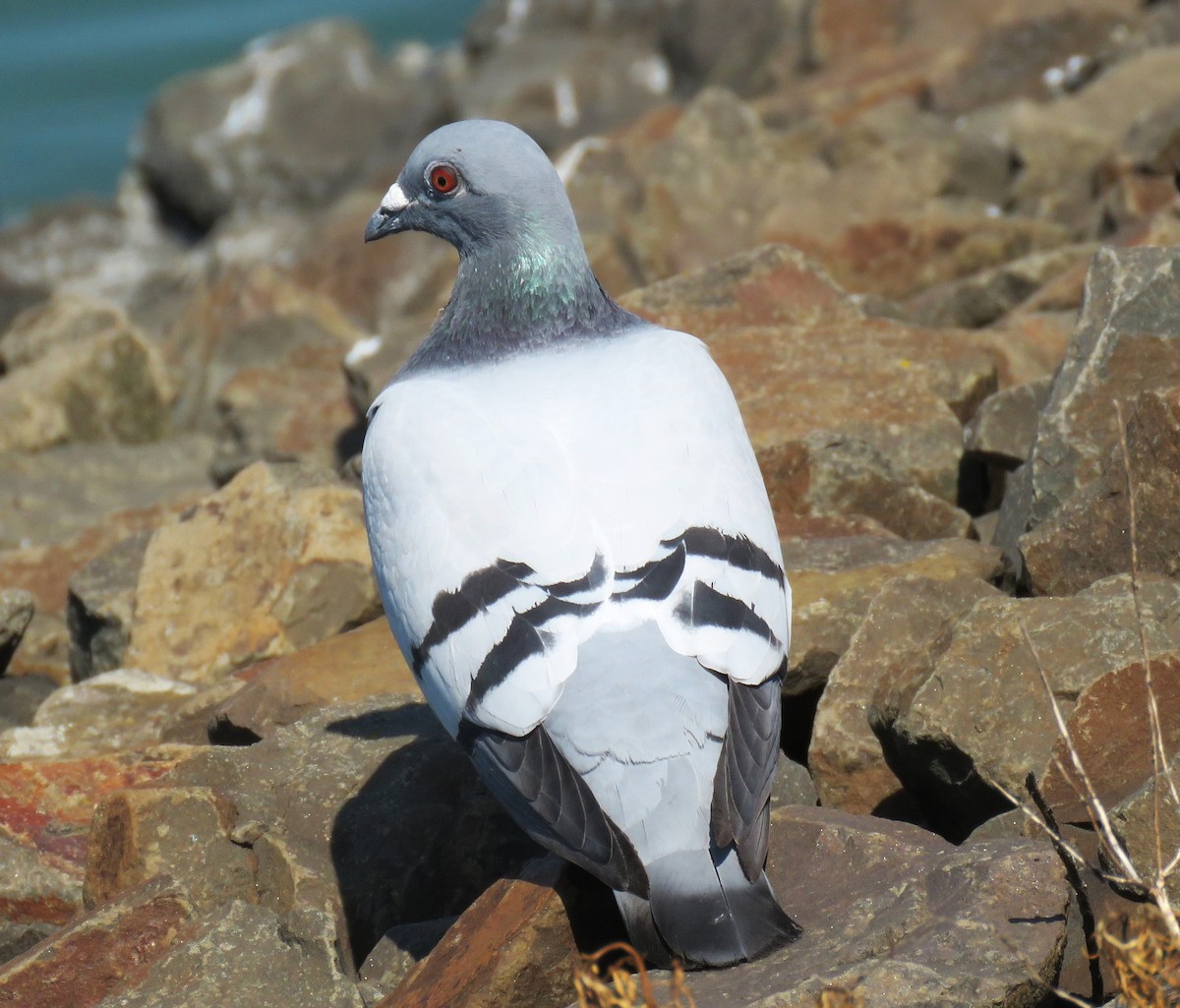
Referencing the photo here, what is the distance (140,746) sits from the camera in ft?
18.7

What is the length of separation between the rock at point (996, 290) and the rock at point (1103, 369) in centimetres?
254

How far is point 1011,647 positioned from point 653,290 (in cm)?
348

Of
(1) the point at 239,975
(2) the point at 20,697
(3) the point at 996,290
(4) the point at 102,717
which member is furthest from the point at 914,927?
(3) the point at 996,290

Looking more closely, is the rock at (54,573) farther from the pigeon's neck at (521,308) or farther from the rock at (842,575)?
the rock at (842,575)

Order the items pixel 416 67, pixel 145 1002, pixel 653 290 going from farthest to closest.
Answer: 1. pixel 416 67
2. pixel 653 290
3. pixel 145 1002

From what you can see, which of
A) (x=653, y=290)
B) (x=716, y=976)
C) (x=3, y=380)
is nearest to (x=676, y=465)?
(x=716, y=976)

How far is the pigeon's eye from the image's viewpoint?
499 cm

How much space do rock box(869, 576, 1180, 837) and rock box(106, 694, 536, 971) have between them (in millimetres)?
1161

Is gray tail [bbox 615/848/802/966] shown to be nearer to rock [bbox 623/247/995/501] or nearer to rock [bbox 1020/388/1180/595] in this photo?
rock [bbox 1020/388/1180/595]

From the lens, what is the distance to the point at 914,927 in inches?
137

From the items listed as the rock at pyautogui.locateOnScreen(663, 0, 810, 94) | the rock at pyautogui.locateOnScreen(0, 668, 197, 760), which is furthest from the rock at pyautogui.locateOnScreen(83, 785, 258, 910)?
the rock at pyautogui.locateOnScreen(663, 0, 810, 94)

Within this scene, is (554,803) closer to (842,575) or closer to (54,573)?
(842,575)

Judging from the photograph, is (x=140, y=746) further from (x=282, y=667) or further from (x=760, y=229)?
(x=760, y=229)

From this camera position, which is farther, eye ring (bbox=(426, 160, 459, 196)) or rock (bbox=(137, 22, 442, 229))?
rock (bbox=(137, 22, 442, 229))
